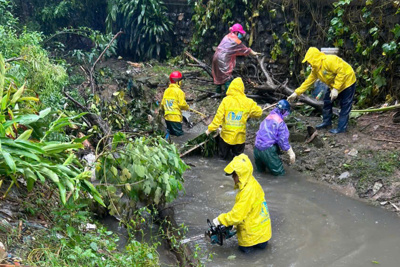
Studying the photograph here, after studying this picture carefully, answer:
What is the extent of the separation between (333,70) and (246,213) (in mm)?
3712

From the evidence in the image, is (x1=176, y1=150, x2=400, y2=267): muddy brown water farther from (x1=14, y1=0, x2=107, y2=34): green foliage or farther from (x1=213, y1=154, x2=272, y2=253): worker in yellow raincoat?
(x1=14, y1=0, x2=107, y2=34): green foliage

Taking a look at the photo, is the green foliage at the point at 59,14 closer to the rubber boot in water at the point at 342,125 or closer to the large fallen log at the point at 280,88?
the large fallen log at the point at 280,88

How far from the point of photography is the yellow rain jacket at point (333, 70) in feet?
23.9

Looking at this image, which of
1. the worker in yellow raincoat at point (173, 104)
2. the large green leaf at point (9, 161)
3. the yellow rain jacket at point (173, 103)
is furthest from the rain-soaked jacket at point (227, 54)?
the large green leaf at point (9, 161)

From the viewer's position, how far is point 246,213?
479 centimetres

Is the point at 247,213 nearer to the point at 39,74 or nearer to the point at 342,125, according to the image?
the point at 342,125

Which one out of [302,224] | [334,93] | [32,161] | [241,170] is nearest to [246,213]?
[241,170]

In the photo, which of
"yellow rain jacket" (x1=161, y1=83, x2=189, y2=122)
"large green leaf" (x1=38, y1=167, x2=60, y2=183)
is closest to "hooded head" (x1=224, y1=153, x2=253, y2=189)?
"large green leaf" (x1=38, y1=167, x2=60, y2=183)

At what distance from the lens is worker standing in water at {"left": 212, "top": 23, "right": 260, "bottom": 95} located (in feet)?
31.6

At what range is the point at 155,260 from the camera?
381 centimetres

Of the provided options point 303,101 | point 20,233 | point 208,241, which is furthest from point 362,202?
point 20,233

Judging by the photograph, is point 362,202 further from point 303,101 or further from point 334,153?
point 303,101

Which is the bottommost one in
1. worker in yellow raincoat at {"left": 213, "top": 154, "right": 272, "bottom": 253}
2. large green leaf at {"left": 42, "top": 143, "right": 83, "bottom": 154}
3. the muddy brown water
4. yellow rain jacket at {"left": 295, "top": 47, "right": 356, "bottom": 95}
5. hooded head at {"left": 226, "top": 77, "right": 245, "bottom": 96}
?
the muddy brown water

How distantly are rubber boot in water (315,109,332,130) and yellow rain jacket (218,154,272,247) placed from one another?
3.44 meters
